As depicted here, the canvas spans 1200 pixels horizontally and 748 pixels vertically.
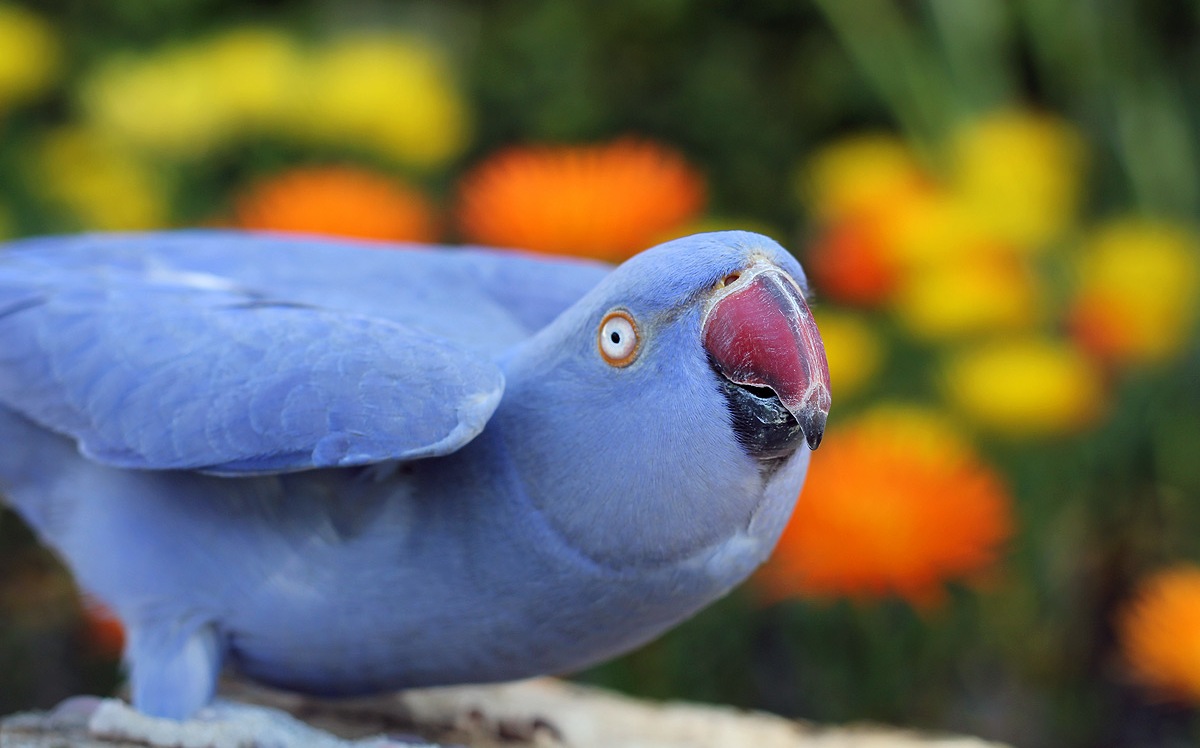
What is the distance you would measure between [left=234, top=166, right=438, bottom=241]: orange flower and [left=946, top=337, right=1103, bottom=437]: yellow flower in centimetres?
117

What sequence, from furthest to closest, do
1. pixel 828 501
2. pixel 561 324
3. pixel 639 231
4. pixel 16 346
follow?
1. pixel 639 231
2. pixel 828 501
3. pixel 16 346
4. pixel 561 324

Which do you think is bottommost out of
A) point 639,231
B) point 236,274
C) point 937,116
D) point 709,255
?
point 709,255

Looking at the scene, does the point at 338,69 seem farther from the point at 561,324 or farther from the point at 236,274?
the point at 561,324

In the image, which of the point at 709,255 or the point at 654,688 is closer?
the point at 709,255

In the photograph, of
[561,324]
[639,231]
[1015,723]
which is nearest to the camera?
[561,324]

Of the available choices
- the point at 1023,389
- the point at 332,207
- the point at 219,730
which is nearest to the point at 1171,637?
the point at 1023,389

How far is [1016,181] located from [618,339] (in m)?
1.77

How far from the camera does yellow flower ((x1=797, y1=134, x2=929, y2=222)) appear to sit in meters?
2.89

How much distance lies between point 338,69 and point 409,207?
0.39 m

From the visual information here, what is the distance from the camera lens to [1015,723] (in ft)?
8.49

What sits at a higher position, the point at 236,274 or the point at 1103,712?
the point at 236,274

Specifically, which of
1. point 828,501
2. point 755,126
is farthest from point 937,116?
point 828,501

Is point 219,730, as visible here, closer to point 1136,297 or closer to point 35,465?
point 35,465

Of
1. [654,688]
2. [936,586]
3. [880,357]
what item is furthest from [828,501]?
[880,357]
